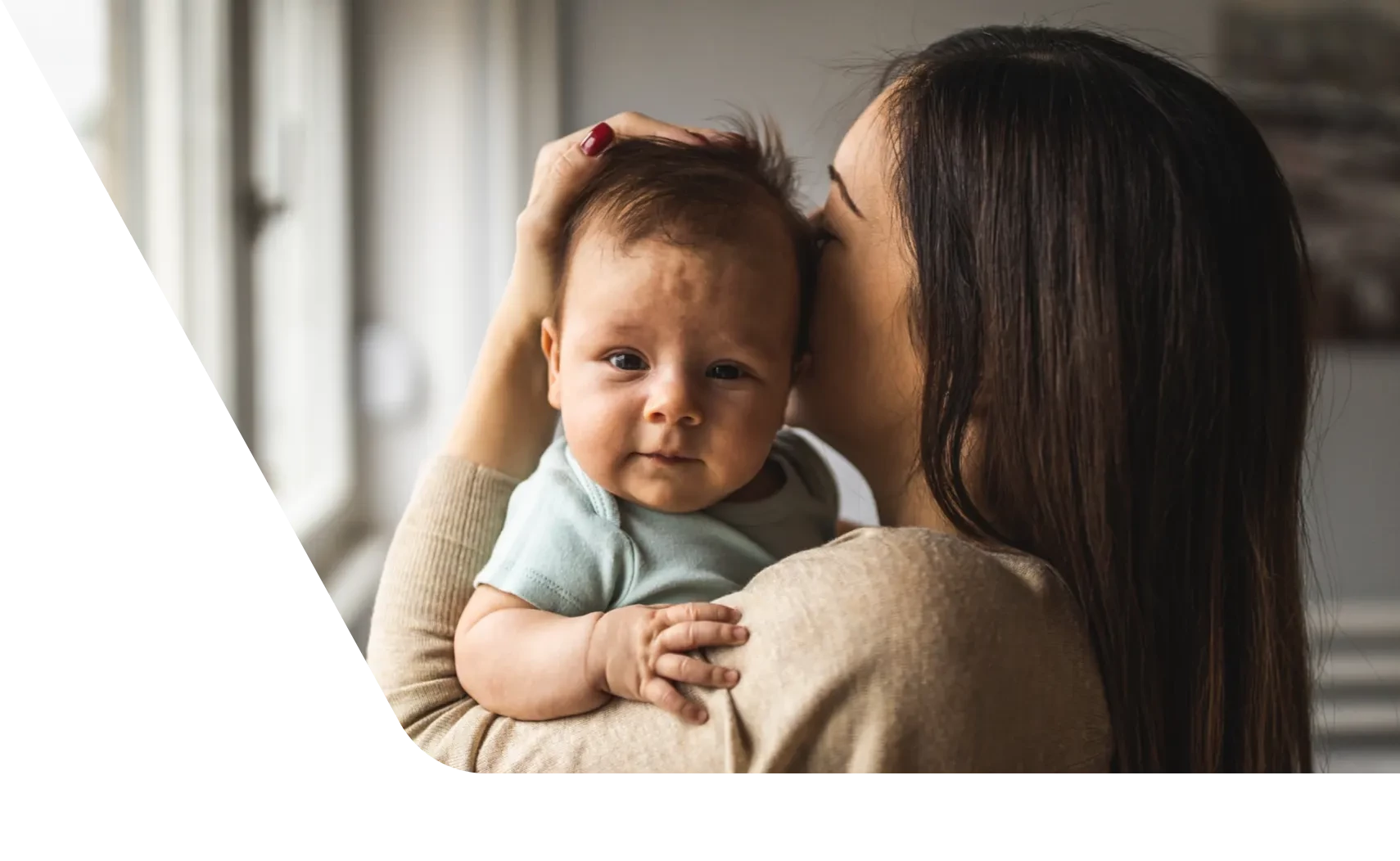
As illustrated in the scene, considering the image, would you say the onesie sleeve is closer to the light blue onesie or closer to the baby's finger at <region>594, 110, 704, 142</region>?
the light blue onesie

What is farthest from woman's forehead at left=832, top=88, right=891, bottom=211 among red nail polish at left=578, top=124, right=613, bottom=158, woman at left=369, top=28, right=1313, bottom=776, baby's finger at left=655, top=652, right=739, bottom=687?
baby's finger at left=655, top=652, right=739, bottom=687

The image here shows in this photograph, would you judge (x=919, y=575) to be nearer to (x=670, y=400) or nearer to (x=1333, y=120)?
(x=670, y=400)

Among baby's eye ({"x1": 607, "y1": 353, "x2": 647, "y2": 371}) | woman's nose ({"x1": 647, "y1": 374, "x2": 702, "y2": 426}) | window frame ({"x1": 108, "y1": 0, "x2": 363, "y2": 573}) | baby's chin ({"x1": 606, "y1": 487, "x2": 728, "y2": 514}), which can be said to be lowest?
baby's chin ({"x1": 606, "y1": 487, "x2": 728, "y2": 514})

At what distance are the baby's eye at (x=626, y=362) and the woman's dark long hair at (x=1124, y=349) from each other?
0.13 m

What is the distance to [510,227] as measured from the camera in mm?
629

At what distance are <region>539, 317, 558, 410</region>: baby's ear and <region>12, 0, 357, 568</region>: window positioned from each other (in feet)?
0.31

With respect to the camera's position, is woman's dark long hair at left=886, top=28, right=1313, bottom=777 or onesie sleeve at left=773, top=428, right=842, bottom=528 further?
onesie sleeve at left=773, top=428, right=842, bottom=528

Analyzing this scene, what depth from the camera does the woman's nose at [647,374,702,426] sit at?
588 mm

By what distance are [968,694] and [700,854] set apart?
142 mm

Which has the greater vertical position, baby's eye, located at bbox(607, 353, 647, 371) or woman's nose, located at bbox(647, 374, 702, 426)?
baby's eye, located at bbox(607, 353, 647, 371)

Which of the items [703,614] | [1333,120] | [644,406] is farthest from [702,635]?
[1333,120]

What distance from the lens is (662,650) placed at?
56 centimetres

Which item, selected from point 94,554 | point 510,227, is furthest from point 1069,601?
point 94,554

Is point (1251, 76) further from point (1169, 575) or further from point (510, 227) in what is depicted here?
point (510, 227)
